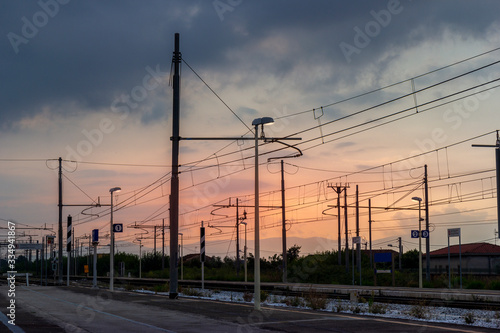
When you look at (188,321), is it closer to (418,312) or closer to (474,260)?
(418,312)

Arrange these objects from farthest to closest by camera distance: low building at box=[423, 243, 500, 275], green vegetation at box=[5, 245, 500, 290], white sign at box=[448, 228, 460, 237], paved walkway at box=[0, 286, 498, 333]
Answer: low building at box=[423, 243, 500, 275], green vegetation at box=[5, 245, 500, 290], white sign at box=[448, 228, 460, 237], paved walkway at box=[0, 286, 498, 333]

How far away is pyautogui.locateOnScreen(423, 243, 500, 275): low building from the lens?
75.9 metres

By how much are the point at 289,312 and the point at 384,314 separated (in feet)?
10.9

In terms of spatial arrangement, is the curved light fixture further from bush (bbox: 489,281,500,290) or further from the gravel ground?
bush (bbox: 489,281,500,290)

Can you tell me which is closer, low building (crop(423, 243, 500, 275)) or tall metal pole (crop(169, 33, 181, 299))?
tall metal pole (crop(169, 33, 181, 299))

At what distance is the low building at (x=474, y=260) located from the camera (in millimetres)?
75875

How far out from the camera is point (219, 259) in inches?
4847

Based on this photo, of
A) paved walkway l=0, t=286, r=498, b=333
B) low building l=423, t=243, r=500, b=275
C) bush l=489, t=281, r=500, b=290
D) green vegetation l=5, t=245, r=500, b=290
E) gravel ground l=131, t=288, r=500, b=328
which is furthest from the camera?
low building l=423, t=243, r=500, b=275

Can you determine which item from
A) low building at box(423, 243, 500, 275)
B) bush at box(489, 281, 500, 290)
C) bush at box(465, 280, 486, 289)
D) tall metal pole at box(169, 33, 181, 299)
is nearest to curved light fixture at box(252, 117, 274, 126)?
tall metal pole at box(169, 33, 181, 299)

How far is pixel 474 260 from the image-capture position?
7800cm

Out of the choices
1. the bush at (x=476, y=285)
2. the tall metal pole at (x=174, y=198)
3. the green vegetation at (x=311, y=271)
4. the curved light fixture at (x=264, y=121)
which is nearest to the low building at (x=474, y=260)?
the green vegetation at (x=311, y=271)

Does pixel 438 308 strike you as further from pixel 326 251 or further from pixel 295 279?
pixel 326 251

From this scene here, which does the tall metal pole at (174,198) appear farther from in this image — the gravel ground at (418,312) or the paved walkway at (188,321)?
the paved walkway at (188,321)

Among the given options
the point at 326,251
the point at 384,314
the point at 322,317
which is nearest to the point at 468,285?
the point at 384,314
